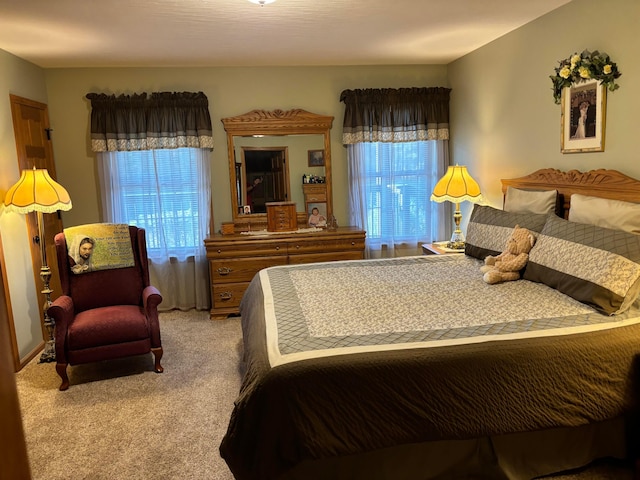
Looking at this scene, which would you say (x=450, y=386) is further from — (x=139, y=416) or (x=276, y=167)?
(x=276, y=167)

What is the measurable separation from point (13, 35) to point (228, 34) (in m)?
1.48

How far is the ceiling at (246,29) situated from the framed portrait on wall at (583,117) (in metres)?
0.62

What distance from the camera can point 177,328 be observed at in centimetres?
452

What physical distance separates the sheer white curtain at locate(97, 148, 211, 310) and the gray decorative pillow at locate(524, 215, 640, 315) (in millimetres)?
3206

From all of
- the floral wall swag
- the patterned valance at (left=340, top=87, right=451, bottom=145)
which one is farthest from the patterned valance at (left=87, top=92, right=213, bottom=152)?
the floral wall swag

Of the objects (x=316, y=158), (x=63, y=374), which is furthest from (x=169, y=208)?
(x=63, y=374)

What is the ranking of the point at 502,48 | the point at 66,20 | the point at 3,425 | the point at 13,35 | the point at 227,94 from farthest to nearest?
the point at 227,94, the point at 502,48, the point at 13,35, the point at 66,20, the point at 3,425

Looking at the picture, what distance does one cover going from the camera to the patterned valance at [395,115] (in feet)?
16.4

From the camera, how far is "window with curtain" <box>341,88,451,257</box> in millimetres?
5016

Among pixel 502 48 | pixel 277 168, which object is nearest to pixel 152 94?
pixel 277 168

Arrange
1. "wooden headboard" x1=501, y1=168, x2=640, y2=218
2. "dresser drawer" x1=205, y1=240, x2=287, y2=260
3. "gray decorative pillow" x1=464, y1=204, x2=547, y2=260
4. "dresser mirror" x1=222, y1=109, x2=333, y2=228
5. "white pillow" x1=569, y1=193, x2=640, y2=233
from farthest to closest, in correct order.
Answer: "dresser mirror" x1=222, y1=109, x2=333, y2=228
"dresser drawer" x1=205, y1=240, x2=287, y2=260
"gray decorative pillow" x1=464, y1=204, x2=547, y2=260
"wooden headboard" x1=501, y1=168, x2=640, y2=218
"white pillow" x1=569, y1=193, x2=640, y2=233

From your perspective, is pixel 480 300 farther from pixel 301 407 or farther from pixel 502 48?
pixel 502 48

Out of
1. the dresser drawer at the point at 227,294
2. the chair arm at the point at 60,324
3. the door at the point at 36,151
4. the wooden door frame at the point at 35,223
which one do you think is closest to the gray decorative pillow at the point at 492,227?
the dresser drawer at the point at 227,294

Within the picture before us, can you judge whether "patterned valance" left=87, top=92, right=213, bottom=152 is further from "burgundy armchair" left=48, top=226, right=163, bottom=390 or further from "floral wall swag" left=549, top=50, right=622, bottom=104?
"floral wall swag" left=549, top=50, right=622, bottom=104
